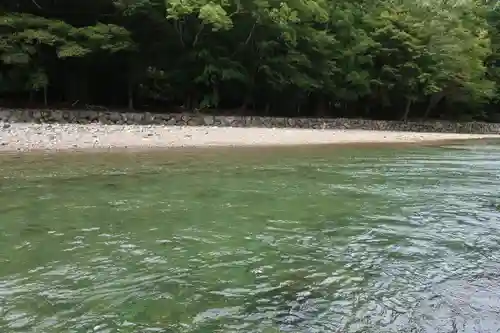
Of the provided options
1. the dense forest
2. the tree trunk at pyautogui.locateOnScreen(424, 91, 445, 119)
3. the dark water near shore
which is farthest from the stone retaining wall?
the dark water near shore

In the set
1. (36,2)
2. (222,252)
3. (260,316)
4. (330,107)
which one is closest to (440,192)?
(222,252)

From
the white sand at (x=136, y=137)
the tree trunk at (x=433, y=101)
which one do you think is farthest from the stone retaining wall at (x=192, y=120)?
the tree trunk at (x=433, y=101)

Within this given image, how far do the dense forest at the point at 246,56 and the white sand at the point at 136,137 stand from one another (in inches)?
171

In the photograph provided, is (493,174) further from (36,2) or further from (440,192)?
(36,2)

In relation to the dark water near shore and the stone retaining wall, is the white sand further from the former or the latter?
the dark water near shore

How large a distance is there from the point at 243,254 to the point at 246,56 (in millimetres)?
23026

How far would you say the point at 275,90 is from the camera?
1120 inches

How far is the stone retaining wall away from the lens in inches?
778

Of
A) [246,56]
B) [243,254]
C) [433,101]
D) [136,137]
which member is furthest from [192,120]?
[433,101]

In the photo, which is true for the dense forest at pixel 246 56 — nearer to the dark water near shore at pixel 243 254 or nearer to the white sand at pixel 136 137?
the white sand at pixel 136 137

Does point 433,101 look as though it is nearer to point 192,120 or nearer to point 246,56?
point 246,56

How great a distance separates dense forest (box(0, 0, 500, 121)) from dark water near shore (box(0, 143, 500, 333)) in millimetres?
12419

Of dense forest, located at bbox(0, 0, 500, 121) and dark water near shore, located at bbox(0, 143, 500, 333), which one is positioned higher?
dense forest, located at bbox(0, 0, 500, 121)

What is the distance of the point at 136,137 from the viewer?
17672mm
